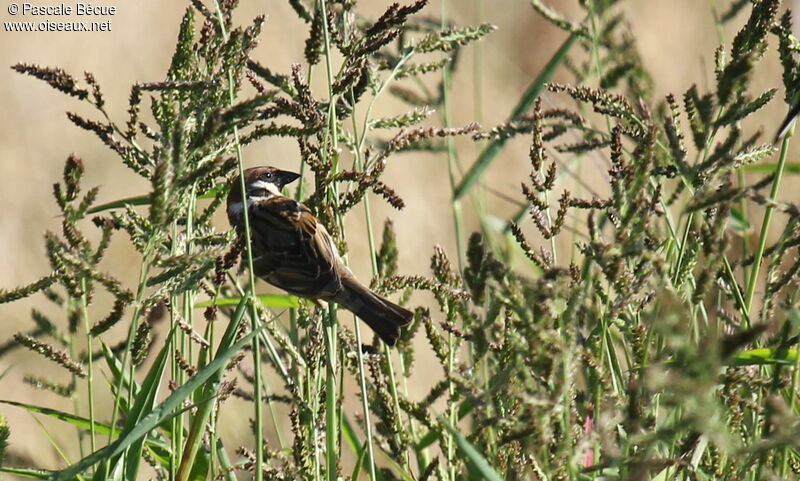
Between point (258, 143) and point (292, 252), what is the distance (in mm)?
1824

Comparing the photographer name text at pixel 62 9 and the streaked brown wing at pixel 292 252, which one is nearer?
the streaked brown wing at pixel 292 252

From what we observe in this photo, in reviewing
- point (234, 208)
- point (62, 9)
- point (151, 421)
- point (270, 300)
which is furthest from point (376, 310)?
point (62, 9)

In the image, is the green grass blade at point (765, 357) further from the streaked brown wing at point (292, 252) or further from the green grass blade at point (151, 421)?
the streaked brown wing at point (292, 252)

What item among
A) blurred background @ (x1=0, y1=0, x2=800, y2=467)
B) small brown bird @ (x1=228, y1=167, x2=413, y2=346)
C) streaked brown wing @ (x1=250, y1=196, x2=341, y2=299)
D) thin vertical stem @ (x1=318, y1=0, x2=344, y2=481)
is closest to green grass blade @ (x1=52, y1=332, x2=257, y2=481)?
thin vertical stem @ (x1=318, y1=0, x2=344, y2=481)

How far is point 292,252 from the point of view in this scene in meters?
2.60

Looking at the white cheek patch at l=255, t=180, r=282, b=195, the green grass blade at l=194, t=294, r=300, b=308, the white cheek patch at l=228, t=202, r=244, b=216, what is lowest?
the green grass blade at l=194, t=294, r=300, b=308

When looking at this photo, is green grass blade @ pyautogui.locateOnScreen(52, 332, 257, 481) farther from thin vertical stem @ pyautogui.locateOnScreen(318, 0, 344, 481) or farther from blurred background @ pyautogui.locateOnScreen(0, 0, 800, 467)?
blurred background @ pyautogui.locateOnScreen(0, 0, 800, 467)

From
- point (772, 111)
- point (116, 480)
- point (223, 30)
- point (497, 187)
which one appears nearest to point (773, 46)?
point (772, 111)

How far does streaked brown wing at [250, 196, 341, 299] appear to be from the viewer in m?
2.43

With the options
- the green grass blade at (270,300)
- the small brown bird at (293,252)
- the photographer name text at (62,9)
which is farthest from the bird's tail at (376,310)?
the photographer name text at (62,9)

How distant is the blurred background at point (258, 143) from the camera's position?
3.96 metres

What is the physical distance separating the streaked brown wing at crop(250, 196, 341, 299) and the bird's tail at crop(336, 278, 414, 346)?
66mm

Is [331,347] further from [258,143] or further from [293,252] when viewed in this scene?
[258,143]

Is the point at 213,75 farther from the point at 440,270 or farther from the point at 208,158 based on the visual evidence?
the point at 440,270
